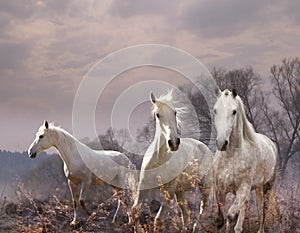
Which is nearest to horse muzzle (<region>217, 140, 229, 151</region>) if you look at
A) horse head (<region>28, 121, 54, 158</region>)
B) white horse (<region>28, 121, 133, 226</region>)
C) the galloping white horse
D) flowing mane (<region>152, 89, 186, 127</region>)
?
the galloping white horse

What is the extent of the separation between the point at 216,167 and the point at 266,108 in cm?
1910

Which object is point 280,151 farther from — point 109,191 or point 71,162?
point 71,162

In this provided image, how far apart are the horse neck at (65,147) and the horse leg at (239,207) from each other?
17.9 feet

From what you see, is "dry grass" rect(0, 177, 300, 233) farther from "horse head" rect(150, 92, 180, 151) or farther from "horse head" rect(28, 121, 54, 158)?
"horse head" rect(28, 121, 54, 158)

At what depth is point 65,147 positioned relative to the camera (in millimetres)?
10070

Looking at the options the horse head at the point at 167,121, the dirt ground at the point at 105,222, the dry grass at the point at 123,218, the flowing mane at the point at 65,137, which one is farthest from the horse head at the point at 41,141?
the horse head at the point at 167,121

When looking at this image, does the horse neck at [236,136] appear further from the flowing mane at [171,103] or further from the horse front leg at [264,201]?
the horse front leg at [264,201]

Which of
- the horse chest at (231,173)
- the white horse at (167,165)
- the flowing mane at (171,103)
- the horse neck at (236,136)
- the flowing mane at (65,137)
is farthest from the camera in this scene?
the flowing mane at (65,137)

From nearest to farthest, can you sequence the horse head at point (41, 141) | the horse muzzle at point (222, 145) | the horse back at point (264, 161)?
1. the horse muzzle at point (222, 145)
2. the horse back at point (264, 161)
3. the horse head at point (41, 141)

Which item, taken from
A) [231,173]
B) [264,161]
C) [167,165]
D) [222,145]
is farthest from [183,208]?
[222,145]

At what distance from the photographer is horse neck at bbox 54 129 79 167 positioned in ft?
32.9

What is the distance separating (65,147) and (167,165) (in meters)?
4.12

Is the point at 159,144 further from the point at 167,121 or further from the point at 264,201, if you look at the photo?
the point at 264,201

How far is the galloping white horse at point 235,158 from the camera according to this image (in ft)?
17.3
